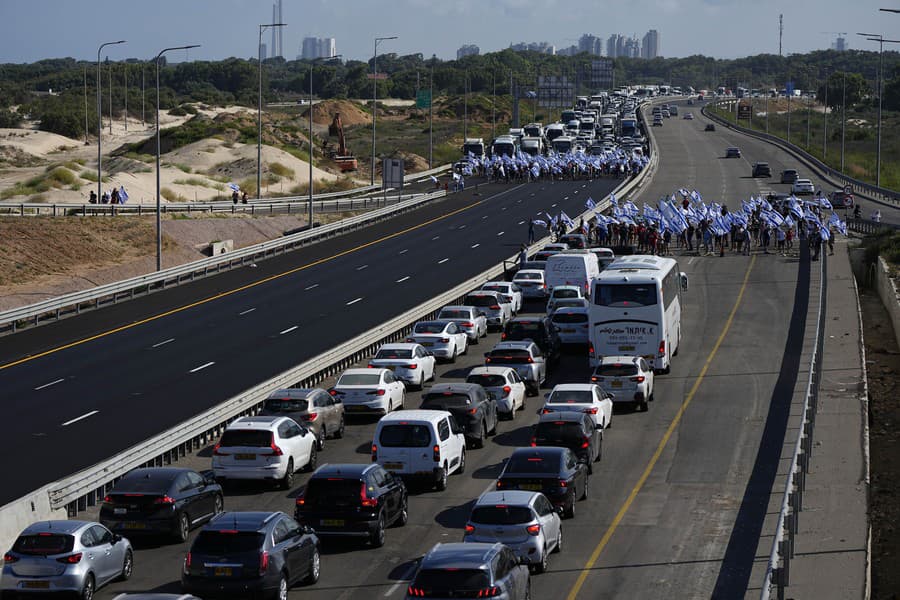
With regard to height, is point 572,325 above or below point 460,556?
below

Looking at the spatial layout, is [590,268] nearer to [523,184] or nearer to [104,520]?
[104,520]

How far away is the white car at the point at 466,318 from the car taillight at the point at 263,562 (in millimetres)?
26852

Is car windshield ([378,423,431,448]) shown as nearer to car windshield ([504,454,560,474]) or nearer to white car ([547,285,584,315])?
car windshield ([504,454,560,474])

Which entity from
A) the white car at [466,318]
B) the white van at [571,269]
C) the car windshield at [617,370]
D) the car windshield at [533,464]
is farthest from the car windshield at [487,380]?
the white van at [571,269]

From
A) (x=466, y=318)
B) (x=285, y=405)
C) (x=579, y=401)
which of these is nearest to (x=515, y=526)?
(x=285, y=405)

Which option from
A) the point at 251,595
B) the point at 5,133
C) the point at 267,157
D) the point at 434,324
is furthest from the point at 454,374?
the point at 5,133

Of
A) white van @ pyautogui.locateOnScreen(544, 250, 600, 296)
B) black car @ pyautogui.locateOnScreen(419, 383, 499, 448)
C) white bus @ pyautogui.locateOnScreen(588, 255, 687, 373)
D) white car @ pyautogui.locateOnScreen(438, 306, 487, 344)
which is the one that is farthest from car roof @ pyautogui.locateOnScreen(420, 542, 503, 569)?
white van @ pyautogui.locateOnScreen(544, 250, 600, 296)

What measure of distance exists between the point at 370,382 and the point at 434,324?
9.52m

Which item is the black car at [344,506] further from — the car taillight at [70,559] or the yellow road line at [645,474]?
the car taillight at [70,559]

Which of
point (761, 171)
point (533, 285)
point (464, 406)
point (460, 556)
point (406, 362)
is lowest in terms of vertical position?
point (406, 362)

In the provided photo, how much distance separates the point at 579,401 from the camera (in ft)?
110

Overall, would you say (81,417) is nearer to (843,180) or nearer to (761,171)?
(761,171)

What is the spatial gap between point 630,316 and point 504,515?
18.5m

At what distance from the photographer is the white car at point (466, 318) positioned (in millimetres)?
47219
